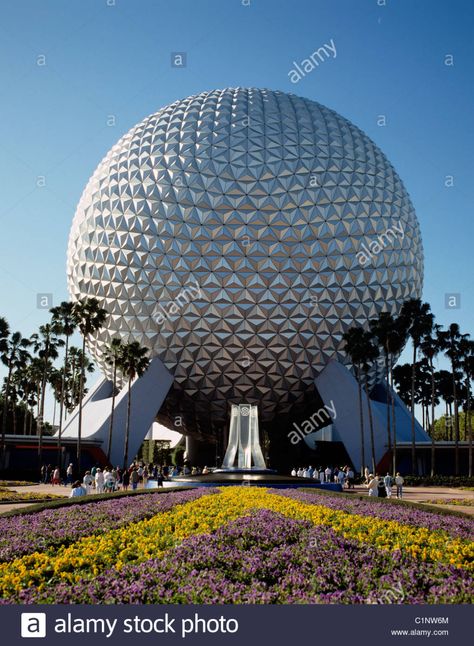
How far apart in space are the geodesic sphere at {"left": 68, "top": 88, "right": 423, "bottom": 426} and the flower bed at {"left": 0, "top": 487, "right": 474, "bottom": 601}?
28082mm

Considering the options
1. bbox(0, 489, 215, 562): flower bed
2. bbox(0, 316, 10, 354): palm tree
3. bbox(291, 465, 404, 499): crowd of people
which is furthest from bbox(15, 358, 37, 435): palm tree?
bbox(0, 489, 215, 562): flower bed

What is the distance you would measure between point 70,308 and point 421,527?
3382 cm

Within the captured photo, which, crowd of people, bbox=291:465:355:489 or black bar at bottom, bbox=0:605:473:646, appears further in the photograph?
crowd of people, bbox=291:465:355:489

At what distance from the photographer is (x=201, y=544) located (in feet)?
28.8

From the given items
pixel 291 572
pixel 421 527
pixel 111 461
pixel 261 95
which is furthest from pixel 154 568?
pixel 261 95

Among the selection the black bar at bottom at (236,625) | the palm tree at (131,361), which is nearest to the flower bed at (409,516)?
the black bar at bottom at (236,625)

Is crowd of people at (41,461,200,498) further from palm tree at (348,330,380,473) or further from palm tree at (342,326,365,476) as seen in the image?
palm tree at (348,330,380,473)

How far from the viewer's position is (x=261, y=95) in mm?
46594

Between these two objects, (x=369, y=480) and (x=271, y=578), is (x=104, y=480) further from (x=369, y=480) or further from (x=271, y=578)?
(x=271, y=578)

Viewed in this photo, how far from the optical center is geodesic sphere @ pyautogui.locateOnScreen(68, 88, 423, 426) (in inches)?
1606

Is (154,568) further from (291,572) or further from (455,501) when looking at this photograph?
(455,501)

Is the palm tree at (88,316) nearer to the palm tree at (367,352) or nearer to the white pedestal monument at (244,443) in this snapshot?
the white pedestal monument at (244,443)

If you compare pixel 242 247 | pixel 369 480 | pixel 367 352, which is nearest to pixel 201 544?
pixel 369 480

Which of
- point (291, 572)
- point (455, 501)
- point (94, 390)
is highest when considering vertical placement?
point (94, 390)
